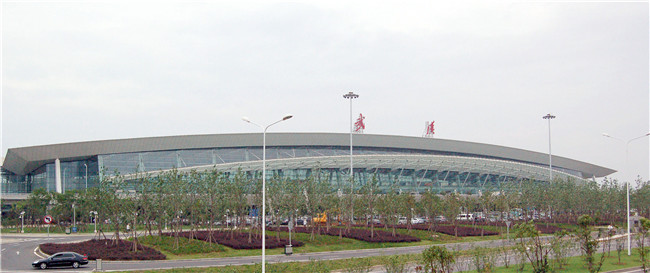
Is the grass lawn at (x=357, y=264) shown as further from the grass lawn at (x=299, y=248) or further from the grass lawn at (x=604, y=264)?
the grass lawn at (x=299, y=248)

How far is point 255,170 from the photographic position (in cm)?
7994

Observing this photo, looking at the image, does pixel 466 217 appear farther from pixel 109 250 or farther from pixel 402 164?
pixel 109 250

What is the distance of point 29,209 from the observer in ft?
238

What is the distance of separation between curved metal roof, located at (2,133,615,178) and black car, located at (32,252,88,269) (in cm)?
4871

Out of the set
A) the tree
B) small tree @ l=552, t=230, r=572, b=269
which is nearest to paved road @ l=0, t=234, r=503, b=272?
small tree @ l=552, t=230, r=572, b=269

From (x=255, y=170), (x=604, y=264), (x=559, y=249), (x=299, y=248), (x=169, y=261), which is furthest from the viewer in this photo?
(x=255, y=170)

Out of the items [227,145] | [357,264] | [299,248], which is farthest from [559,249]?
[227,145]

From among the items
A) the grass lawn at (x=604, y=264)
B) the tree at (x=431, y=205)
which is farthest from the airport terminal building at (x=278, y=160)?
the grass lawn at (x=604, y=264)

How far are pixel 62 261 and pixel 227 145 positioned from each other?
53.4 m


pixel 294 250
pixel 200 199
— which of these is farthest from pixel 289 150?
pixel 294 250

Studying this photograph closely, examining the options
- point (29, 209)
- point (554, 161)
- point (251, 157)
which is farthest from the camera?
point (554, 161)

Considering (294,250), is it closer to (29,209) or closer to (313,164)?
(313,164)

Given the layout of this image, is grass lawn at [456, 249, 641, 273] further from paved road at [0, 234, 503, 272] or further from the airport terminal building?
the airport terminal building

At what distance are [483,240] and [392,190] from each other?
32.5ft
